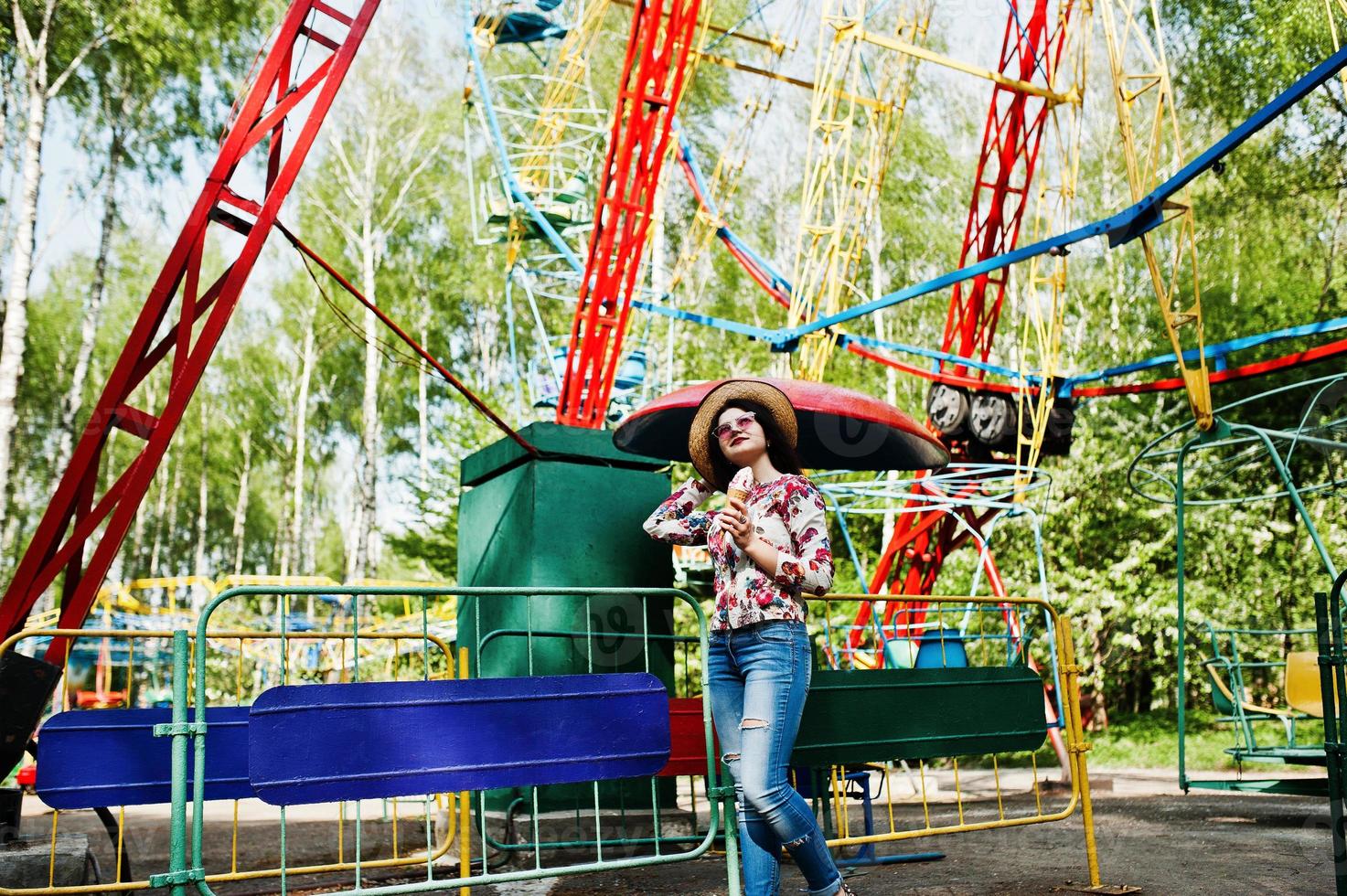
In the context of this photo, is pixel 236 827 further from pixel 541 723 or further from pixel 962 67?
pixel 962 67

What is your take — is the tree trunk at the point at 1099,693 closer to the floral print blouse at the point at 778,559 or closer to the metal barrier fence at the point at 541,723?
the metal barrier fence at the point at 541,723

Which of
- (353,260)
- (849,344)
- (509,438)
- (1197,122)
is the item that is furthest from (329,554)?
(509,438)

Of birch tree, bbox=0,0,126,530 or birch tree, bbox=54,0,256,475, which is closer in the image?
birch tree, bbox=0,0,126,530

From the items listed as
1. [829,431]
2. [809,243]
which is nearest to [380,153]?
[809,243]

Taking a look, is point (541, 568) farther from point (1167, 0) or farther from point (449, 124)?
point (449, 124)

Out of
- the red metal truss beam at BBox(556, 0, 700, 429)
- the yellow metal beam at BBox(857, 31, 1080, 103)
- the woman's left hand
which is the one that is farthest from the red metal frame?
the woman's left hand

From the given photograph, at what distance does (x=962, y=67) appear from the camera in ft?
32.6

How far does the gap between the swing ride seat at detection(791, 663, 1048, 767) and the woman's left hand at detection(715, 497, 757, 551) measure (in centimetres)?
101

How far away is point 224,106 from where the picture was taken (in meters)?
22.0

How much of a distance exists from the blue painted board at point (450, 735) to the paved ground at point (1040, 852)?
4.76ft

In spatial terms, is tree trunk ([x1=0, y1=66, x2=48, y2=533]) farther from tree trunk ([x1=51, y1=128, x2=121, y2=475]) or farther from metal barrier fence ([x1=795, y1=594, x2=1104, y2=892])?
metal barrier fence ([x1=795, y1=594, x2=1104, y2=892])

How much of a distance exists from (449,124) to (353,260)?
14.2 feet

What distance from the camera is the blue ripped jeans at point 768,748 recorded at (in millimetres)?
3588

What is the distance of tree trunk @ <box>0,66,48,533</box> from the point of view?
14867 mm
